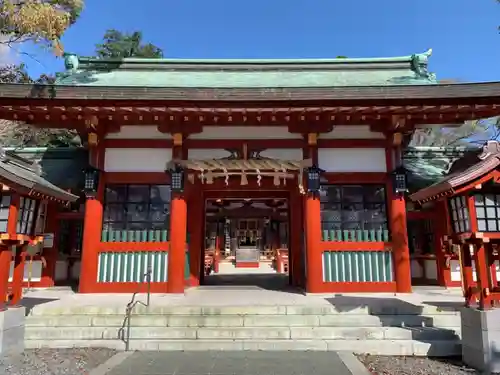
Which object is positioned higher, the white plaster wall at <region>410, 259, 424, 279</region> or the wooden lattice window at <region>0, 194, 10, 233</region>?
the wooden lattice window at <region>0, 194, 10, 233</region>

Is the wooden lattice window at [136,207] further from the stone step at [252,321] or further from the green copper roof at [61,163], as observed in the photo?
the stone step at [252,321]

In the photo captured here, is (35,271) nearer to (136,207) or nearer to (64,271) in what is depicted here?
(64,271)

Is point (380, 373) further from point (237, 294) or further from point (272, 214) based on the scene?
point (272, 214)

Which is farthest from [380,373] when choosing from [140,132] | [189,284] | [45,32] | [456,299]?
[45,32]

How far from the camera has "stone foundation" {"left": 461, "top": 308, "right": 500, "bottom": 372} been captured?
189 inches

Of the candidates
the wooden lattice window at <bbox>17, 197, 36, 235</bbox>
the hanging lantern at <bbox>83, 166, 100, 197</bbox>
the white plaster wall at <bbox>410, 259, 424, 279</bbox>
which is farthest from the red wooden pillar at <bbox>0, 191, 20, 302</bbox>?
the white plaster wall at <bbox>410, 259, 424, 279</bbox>

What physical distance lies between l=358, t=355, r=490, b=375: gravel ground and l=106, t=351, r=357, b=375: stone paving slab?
0.46 meters

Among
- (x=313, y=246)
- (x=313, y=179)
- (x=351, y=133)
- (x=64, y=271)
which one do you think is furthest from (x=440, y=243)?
(x=64, y=271)

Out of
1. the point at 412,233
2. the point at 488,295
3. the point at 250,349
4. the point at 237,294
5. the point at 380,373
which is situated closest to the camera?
the point at 380,373

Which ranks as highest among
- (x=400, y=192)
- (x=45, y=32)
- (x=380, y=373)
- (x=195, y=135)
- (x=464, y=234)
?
(x=45, y=32)

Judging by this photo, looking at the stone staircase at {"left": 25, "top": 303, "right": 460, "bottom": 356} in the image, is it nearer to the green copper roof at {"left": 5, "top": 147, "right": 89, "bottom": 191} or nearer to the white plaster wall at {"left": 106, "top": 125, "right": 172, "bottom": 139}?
the green copper roof at {"left": 5, "top": 147, "right": 89, "bottom": 191}

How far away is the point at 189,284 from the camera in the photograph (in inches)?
400

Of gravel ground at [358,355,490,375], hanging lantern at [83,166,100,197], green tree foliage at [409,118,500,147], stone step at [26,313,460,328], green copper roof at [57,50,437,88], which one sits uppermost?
green tree foliage at [409,118,500,147]

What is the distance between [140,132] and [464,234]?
765cm
